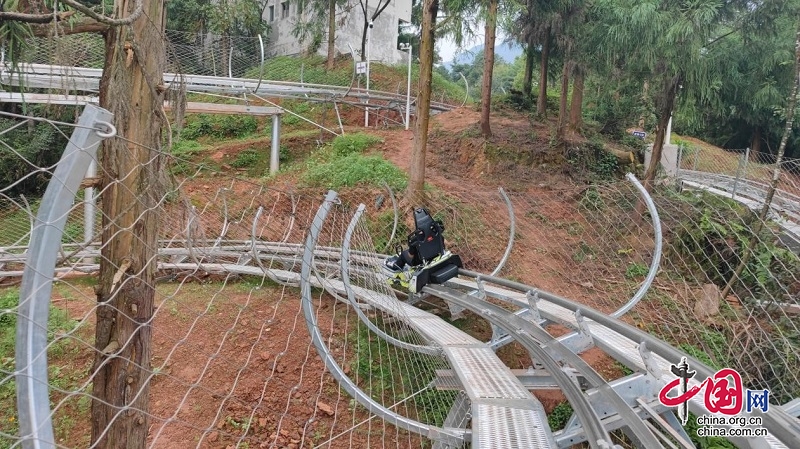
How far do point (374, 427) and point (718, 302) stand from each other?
11.4 feet

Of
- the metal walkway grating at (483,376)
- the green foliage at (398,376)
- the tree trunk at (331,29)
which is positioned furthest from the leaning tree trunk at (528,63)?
the metal walkway grating at (483,376)

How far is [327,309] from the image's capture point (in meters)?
3.96

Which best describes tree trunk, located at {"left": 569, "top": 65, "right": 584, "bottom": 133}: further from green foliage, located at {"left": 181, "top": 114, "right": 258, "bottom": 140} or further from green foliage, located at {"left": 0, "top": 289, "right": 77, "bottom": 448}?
green foliage, located at {"left": 0, "top": 289, "right": 77, "bottom": 448}

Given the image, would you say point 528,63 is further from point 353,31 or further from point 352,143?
point 353,31

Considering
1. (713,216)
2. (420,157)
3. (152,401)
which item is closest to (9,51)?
(152,401)

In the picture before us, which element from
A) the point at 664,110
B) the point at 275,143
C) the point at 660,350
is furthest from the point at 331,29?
the point at 660,350

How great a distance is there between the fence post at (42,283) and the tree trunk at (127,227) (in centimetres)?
43

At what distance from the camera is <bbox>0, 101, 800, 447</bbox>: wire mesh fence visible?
111 inches

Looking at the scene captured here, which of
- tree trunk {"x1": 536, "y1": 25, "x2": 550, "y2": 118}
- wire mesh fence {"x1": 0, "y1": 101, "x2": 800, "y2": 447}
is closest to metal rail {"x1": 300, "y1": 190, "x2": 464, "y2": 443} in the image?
wire mesh fence {"x1": 0, "y1": 101, "x2": 800, "y2": 447}

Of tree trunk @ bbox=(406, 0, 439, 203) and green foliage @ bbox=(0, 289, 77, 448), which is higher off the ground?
tree trunk @ bbox=(406, 0, 439, 203)

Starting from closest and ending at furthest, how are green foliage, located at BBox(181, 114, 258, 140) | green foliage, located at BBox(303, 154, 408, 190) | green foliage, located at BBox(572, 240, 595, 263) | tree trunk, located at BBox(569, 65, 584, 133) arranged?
green foliage, located at BBox(572, 240, 595, 263) < green foliage, located at BBox(303, 154, 408, 190) < tree trunk, located at BBox(569, 65, 584, 133) < green foliage, located at BBox(181, 114, 258, 140)

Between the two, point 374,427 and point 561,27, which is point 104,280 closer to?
point 374,427

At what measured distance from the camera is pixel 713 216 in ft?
17.1

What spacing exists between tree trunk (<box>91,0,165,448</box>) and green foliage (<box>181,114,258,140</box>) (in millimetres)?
10539
